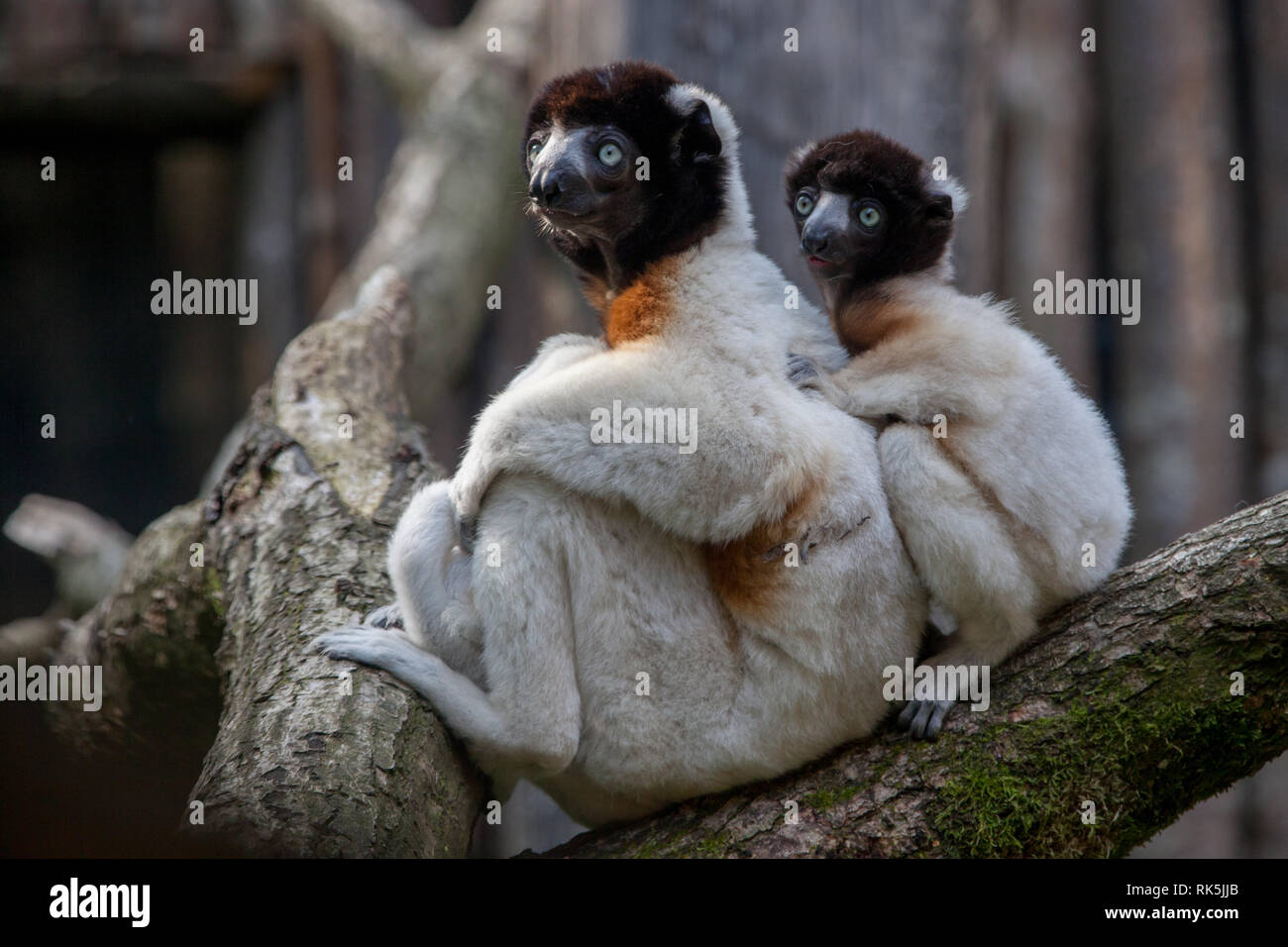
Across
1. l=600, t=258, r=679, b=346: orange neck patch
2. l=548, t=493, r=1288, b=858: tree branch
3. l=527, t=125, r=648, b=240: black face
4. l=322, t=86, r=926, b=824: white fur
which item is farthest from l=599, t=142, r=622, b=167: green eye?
l=548, t=493, r=1288, b=858: tree branch

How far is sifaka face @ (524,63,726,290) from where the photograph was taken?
4.36 metres

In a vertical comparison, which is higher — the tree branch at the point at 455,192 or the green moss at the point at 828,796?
the tree branch at the point at 455,192

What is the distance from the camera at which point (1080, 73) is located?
860cm

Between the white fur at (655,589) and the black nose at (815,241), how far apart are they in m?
0.61

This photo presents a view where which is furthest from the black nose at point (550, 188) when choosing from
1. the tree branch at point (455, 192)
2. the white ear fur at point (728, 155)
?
the tree branch at point (455, 192)

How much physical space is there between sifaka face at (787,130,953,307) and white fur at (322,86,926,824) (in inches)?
28.0

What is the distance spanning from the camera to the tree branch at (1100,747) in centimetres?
381

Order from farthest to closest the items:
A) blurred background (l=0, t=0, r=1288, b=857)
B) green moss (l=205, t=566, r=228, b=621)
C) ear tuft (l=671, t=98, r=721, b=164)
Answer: blurred background (l=0, t=0, r=1288, b=857), green moss (l=205, t=566, r=228, b=621), ear tuft (l=671, t=98, r=721, b=164)

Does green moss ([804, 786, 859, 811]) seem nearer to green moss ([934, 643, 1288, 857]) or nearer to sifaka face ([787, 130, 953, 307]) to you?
green moss ([934, 643, 1288, 857])

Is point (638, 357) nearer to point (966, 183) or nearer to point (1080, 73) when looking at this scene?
point (966, 183)

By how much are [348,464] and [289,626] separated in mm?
1326

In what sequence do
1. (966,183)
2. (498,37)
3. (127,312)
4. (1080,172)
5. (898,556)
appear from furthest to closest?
(127,312) → (498,37) → (1080,172) → (966,183) → (898,556)

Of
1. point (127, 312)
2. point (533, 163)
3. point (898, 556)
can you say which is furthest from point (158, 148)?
point (898, 556)

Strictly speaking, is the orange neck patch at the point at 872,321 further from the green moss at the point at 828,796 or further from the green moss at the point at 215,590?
the green moss at the point at 215,590
